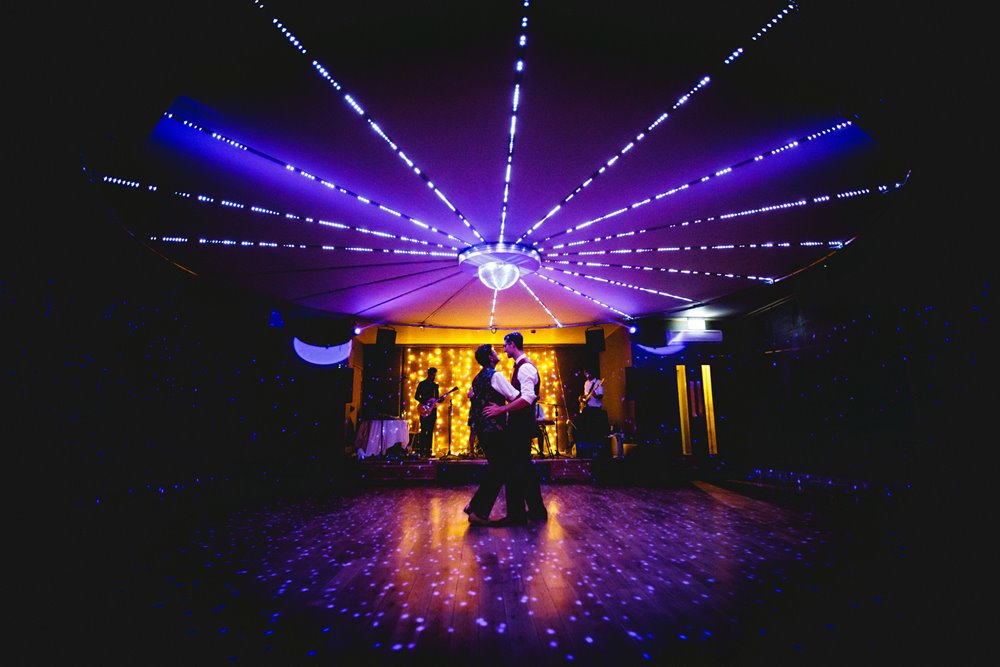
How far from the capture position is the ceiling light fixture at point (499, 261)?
476 cm

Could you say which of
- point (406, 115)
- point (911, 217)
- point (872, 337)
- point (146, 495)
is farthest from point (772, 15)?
point (146, 495)

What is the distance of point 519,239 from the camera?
4641 mm

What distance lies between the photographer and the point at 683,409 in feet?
25.7

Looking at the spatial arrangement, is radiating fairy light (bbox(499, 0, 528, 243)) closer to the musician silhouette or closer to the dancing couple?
the dancing couple

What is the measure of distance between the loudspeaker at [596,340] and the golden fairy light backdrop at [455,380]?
1131 millimetres

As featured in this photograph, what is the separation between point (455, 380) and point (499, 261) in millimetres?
5053

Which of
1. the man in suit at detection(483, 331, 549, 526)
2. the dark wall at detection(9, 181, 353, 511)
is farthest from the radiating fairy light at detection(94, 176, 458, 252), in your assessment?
the man in suit at detection(483, 331, 549, 526)

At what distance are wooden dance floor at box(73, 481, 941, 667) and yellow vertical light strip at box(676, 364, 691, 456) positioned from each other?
409 centimetres

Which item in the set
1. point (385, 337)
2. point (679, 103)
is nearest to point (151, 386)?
point (385, 337)

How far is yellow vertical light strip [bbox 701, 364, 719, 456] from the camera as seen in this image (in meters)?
7.57

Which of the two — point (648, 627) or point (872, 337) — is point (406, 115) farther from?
point (872, 337)

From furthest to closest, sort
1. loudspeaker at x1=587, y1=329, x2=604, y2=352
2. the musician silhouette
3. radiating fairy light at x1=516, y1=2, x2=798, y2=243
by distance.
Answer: loudspeaker at x1=587, y1=329, x2=604, y2=352 → the musician silhouette → radiating fairy light at x1=516, y1=2, x2=798, y2=243

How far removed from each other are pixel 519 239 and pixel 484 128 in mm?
2069

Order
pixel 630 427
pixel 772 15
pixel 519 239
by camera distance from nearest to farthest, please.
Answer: pixel 772 15 → pixel 519 239 → pixel 630 427
